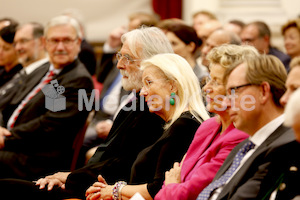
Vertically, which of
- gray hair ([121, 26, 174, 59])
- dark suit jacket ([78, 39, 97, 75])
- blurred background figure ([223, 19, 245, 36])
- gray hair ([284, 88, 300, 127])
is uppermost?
gray hair ([284, 88, 300, 127])

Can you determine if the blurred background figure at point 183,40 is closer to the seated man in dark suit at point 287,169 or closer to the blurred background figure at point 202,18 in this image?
the blurred background figure at point 202,18

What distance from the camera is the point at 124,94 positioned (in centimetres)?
437

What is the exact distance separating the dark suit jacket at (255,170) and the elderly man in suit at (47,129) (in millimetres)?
1922

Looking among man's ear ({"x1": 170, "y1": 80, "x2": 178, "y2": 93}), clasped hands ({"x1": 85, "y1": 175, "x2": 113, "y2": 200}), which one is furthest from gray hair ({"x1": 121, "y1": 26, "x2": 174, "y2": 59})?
clasped hands ({"x1": 85, "y1": 175, "x2": 113, "y2": 200})

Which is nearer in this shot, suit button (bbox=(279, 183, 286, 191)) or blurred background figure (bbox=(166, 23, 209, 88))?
suit button (bbox=(279, 183, 286, 191))

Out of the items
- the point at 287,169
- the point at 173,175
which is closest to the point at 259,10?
the point at 173,175

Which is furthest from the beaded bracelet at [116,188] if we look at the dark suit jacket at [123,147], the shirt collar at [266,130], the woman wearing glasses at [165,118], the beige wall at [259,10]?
the beige wall at [259,10]

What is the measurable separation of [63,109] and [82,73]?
0.33 metres

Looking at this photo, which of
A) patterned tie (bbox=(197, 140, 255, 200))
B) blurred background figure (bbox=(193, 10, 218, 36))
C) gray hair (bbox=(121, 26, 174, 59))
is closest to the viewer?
patterned tie (bbox=(197, 140, 255, 200))

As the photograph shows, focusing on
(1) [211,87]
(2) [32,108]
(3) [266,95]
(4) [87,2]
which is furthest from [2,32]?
(3) [266,95]

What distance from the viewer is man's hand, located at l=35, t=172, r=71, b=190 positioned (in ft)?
10.8

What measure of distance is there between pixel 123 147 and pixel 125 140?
5 centimetres

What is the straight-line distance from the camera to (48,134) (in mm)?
3898

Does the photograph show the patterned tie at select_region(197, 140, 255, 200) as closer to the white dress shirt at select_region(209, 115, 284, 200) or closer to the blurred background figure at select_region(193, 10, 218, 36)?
the white dress shirt at select_region(209, 115, 284, 200)
